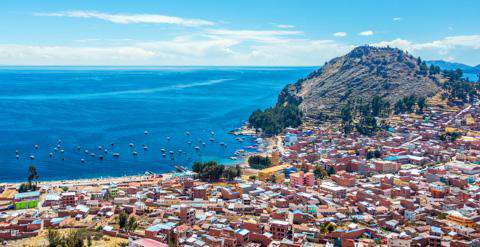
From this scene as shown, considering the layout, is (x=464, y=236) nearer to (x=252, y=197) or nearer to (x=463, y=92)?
(x=252, y=197)

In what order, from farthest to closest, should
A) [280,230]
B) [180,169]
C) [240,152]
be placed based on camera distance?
[240,152] → [180,169] → [280,230]

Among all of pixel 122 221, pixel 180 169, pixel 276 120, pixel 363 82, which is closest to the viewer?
pixel 122 221

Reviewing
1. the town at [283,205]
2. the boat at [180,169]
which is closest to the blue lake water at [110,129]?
the boat at [180,169]

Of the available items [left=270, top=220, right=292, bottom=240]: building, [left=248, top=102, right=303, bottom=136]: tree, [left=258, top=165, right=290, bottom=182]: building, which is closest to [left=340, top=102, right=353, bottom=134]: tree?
[left=248, top=102, right=303, bottom=136]: tree

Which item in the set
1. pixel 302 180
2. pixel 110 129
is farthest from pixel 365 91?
pixel 302 180

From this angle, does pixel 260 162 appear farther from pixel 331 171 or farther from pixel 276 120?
pixel 276 120

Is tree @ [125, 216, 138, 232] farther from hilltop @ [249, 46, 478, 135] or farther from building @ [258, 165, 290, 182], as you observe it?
hilltop @ [249, 46, 478, 135]
